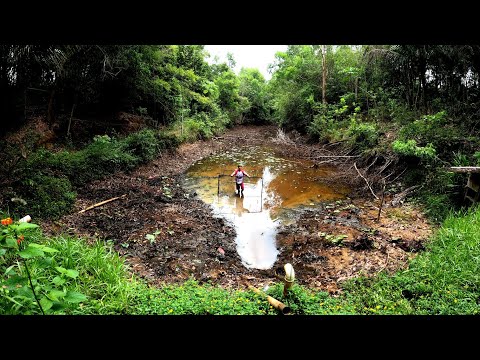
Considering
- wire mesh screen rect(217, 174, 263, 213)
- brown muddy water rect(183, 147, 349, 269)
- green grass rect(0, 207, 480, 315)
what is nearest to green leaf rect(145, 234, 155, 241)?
green grass rect(0, 207, 480, 315)

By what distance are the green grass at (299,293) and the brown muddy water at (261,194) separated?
187cm

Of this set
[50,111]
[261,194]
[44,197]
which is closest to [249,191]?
[261,194]

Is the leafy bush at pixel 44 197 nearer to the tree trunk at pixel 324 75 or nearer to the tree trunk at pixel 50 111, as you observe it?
the tree trunk at pixel 50 111

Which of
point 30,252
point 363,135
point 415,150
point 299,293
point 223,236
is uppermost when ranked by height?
point 363,135

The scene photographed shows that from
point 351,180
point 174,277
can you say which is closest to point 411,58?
point 351,180

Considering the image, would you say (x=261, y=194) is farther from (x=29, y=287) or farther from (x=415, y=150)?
(x=29, y=287)

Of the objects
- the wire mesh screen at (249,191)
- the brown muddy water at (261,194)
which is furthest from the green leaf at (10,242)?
the wire mesh screen at (249,191)

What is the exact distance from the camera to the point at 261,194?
9.35 m

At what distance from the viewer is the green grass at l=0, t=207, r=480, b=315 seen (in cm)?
380

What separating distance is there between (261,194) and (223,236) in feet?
8.74

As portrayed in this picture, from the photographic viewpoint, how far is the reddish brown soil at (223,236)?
5.46 meters

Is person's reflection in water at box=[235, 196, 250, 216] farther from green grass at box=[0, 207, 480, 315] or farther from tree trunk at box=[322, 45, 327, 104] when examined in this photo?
tree trunk at box=[322, 45, 327, 104]

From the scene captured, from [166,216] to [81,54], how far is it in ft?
23.4
